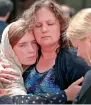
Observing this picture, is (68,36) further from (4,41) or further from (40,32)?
(4,41)

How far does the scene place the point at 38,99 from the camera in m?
2.65

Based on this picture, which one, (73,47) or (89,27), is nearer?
(89,27)

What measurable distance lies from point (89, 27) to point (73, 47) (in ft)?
1.10

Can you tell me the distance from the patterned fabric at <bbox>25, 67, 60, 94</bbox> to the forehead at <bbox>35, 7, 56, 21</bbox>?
38cm

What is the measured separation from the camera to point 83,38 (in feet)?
9.00

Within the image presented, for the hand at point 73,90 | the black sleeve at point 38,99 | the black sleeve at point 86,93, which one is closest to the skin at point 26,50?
the black sleeve at point 38,99

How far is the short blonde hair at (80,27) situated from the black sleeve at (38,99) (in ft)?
1.37

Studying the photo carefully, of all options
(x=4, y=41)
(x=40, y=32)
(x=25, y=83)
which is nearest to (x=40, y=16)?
(x=40, y=32)

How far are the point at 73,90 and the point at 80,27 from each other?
444 millimetres

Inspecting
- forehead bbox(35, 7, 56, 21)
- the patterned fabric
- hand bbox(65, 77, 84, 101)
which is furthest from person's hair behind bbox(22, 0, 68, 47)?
hand bbox(65, 77, 84, 101)

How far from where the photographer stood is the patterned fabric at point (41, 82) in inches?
110

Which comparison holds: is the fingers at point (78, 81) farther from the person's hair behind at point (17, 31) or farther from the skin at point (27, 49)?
the person's hair behind at point (17, 31)

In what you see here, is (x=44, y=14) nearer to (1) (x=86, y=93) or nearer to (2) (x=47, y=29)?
(2) (x=47, y=29)

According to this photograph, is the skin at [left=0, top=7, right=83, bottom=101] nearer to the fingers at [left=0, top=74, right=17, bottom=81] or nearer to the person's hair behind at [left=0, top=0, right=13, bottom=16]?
the fingers at [left=0, top=74, right=17, bottom=81]
